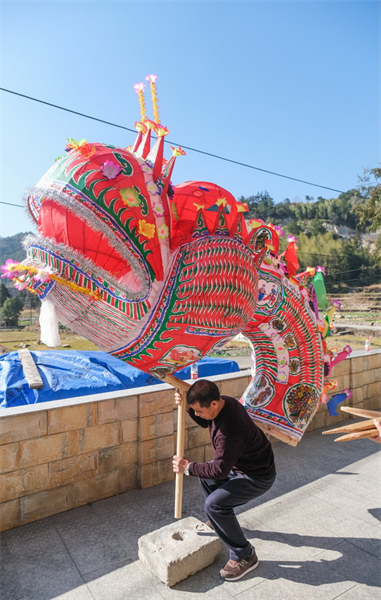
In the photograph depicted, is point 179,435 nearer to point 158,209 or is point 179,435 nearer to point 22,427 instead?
point 22,427

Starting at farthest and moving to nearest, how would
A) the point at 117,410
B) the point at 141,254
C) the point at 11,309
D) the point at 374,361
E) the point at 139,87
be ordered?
the point at 11,309 → the point at 374,361 → the point at 117,410 → the point at 139,87 → the point at 141,254

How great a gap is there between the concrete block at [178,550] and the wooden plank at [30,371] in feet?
6.18

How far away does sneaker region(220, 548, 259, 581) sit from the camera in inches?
86.4

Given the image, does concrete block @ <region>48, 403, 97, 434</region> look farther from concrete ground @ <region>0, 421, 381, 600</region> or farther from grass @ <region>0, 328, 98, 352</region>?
grass @ <region>0, 328, 98, 352</region>

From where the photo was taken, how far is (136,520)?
2826mm

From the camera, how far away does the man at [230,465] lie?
209 cm

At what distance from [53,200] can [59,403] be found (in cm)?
185

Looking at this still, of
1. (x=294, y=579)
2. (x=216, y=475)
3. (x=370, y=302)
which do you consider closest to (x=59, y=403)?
(x=216, y=475)

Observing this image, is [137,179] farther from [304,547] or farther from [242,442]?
[304,547]

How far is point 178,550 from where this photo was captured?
2.25 m

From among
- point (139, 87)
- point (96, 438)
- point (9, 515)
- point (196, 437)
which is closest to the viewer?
point (139, 87)

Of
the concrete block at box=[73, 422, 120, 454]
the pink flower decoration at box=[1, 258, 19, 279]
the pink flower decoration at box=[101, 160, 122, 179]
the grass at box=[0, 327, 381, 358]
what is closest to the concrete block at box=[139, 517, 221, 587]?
the concrete block at box=[73, 422, 120, 454]

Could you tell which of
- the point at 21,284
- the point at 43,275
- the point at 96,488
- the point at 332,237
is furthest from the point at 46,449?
the point at 332,237

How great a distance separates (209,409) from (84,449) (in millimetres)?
1376
